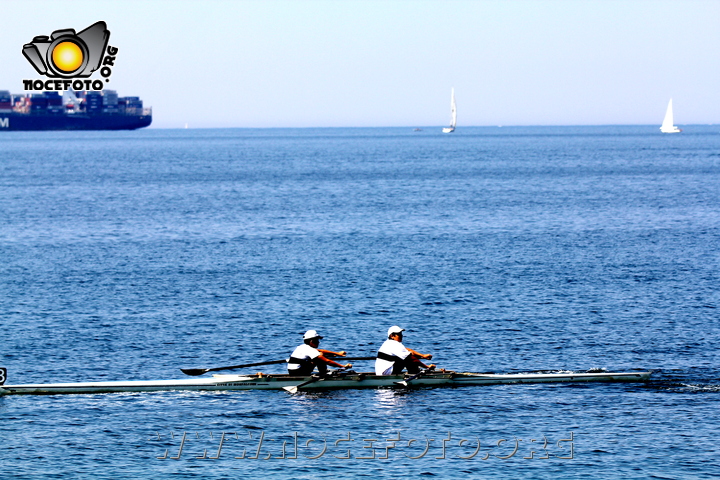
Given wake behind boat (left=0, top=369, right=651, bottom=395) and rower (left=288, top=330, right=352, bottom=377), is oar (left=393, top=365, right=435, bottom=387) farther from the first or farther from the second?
rower (left=288, top=330, right=352, bottom=377)

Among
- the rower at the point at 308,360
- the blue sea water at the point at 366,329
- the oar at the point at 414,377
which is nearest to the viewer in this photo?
the blue sea water at the point at 366,329

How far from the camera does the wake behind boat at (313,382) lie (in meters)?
33.5

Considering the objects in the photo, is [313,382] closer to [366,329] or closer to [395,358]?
[395,358]

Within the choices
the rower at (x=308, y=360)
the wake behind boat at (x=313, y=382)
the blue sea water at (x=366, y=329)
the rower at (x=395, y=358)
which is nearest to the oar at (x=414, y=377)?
the wake behind boat at (x=313, y=382)

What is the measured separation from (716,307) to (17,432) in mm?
35505

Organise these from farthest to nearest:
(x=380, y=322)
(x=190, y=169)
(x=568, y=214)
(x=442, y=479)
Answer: (x=190, y=169) → (x=568, y=214) → (x=380, y=322) → (x=442, y=479)

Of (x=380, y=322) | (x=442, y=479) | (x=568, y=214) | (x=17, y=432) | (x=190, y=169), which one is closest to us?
(x=442, y=479)

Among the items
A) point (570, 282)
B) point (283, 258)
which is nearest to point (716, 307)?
point (570, 282)

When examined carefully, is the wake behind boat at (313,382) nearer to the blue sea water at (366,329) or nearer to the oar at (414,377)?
the oar at (414,377)

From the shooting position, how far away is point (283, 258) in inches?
2734

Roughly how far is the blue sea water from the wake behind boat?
1.23ft

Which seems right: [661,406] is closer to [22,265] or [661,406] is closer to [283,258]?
[283,258]

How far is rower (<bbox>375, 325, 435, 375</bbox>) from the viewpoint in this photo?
112ft

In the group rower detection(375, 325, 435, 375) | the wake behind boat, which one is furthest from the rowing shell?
rower detection(375, 325, 435, 375)
